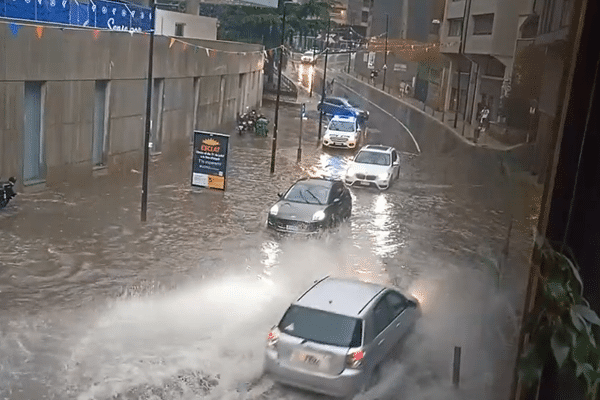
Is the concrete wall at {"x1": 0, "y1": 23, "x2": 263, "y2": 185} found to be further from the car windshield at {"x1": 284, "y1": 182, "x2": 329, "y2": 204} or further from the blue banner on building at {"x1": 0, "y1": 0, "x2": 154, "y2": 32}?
the car windshield at {"x1": 284, "y1": 182, "x2": 329, "y2": 204}

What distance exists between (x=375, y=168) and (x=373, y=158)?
17.0 inches

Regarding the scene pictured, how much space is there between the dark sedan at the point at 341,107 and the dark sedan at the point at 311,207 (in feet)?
16.5

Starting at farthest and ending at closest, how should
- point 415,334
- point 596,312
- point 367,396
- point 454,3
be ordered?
1. point 415,334
2. point 367,396
3. point 454,3
4. point 596,312

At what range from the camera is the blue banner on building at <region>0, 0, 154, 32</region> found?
12016 mm

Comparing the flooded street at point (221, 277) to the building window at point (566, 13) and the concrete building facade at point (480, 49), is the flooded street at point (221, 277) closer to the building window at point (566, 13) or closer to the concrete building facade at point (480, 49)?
the concrete building facade at point (480, 49)

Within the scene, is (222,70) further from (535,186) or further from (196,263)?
(535,186)

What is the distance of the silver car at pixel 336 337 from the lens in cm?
509

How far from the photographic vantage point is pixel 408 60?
572cm

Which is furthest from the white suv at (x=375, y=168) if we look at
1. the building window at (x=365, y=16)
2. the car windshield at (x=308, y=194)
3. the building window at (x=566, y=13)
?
the building window at (x=566, y=13)

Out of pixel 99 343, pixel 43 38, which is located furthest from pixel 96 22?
pixel 99 343

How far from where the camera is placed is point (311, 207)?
439 inches

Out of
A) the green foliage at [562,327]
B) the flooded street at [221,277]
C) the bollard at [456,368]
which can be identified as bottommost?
the flooded street at [221,277]

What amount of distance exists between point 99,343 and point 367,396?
2.48 meters

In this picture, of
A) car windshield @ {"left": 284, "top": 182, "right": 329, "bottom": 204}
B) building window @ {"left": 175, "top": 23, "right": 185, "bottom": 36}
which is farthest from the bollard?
building window @ {"left": 175, "top": 23, "right": 185, "bottom": 36}
